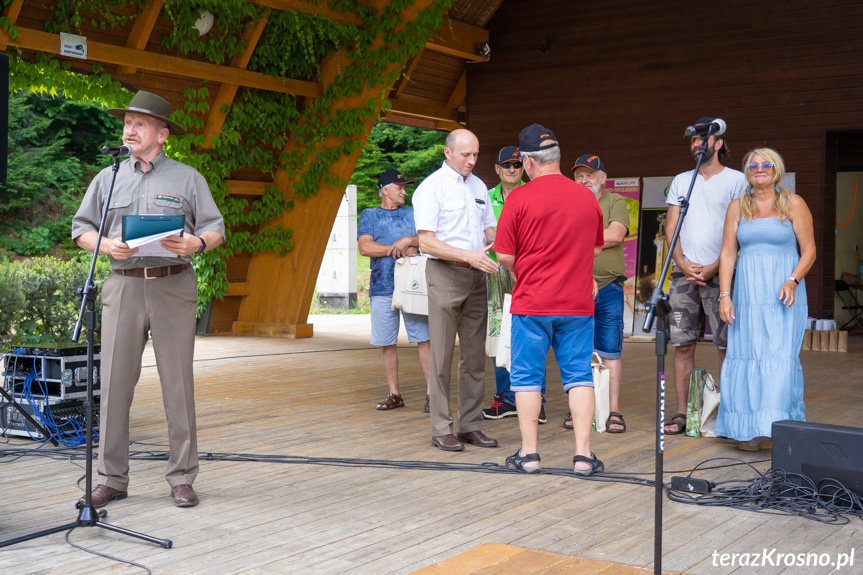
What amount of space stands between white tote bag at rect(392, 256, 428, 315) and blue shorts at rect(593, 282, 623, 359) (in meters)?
1.06

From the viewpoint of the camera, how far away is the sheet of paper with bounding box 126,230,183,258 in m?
3.28

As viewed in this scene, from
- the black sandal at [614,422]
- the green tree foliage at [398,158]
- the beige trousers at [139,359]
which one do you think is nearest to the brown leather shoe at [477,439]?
the black sandal at [614,422]

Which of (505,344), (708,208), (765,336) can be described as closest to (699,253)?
(708,208)

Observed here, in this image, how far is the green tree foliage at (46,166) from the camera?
22.3 meters

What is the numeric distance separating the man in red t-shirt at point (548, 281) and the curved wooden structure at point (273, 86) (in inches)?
225

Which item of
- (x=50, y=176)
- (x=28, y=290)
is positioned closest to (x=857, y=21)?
(x=28, y=290)

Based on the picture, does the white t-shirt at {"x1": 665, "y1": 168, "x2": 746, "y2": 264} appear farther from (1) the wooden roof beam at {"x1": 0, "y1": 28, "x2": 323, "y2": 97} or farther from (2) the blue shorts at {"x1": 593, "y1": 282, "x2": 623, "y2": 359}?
(1) the wooden roof beam at {"x1": 0, "y1": 28, "x2": 323, "y2": 97}

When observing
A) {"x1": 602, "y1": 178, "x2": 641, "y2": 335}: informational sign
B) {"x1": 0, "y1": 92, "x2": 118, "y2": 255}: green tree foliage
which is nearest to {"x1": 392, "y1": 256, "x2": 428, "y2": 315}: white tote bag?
{"x1": 602, "y1": 178, "x2": 641, "y2": 335}: informational sign

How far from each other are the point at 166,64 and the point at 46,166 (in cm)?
1555

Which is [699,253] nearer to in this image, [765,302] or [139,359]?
[765,302]

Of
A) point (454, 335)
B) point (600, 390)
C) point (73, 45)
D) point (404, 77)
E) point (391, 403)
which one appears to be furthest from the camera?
point (404, 77)

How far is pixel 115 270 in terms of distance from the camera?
3.61 metres

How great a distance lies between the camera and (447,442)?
4.69 meters

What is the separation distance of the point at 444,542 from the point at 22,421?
2.90m
